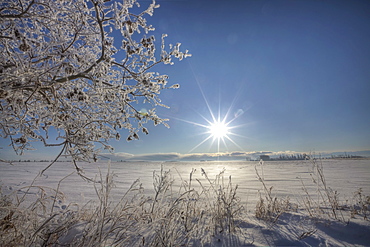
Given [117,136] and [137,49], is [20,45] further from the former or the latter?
[117,136]

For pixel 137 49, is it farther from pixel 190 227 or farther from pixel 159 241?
pixel 190 227

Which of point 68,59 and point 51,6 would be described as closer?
point 68,59

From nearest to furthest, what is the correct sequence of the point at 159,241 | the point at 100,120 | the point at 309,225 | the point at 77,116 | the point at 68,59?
the point at 159,241, the point at 68,59, the point at 309,225, the point at 100,120, the point at 77,116

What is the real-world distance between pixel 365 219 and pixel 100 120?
13.9ft

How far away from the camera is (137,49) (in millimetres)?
2404

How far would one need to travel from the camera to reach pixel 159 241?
1962mm

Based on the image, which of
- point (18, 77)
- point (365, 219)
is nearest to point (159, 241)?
point (18, 77)

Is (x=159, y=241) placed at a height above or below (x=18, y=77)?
below

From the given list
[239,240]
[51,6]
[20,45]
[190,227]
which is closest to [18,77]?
[20,45]

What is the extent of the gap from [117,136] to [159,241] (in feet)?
5.92

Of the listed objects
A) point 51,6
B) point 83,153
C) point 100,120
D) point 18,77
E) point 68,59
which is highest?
point 51,6

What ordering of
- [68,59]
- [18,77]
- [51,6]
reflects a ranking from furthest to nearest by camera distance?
[51,6], [68,59], [18,77]

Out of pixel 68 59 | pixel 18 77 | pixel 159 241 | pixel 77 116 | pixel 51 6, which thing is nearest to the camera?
pixel 18 77

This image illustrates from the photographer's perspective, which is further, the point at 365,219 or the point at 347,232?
the point at 365,219
